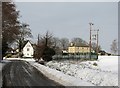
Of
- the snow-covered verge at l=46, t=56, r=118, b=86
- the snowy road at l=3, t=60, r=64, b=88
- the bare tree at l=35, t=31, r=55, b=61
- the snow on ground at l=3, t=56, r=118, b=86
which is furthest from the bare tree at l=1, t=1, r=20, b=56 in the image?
the snowy road at l=3, t=60, r=64, b=88

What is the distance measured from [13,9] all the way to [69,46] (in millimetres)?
123983

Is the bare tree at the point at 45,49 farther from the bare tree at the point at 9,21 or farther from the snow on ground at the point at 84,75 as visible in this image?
the snow on ground at the point at 84,75

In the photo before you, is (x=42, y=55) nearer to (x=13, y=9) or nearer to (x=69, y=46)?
(x=13, y=9)

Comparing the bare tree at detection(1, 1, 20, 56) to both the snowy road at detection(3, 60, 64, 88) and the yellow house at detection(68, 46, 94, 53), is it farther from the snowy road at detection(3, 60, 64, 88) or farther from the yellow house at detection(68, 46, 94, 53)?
the yellow house at detection(68, 46, 94, 53)

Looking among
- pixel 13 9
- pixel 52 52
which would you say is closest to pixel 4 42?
pixel 13 9

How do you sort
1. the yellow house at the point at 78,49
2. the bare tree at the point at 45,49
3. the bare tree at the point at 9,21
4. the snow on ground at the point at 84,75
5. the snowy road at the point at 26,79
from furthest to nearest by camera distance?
the yellow house at the point at 78,49 < the bare tree at the point at 45,49 < the bare tree at the point at 9,21 < the snowy road at the point at 26,79 < the snow on ground at the point at 84,75

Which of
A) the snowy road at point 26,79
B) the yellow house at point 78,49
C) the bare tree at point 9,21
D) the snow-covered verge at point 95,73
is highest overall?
the bare tree at point 9,21

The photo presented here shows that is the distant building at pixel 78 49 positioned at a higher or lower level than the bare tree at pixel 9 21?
lower

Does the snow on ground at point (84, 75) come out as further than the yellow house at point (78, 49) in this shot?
No

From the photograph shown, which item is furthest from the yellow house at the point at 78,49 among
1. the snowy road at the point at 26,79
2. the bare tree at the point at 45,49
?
the snowy road at the point at 26,79

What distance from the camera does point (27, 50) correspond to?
474ft

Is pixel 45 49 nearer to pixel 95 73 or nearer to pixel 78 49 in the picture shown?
pixel 95 73

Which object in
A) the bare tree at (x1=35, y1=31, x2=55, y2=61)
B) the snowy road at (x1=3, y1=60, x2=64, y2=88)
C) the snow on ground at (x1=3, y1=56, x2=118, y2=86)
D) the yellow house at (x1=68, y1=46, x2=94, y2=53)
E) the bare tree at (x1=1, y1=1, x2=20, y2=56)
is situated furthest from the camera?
the yellow house at (x1=68, y1=46, x2=94, y2=53)

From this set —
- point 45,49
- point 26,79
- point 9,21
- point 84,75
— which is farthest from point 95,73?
point 45,49
